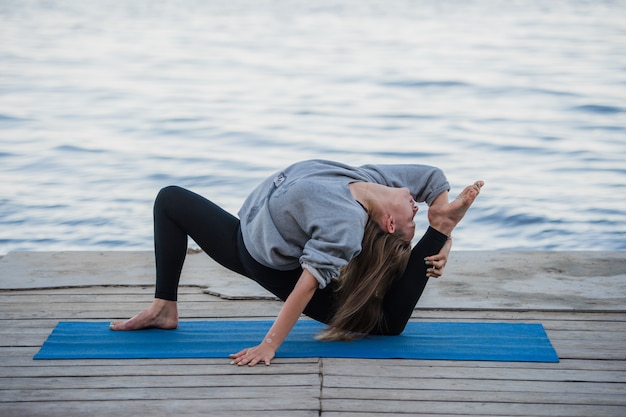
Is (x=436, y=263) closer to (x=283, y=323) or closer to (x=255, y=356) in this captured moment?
(x=283, y=323)

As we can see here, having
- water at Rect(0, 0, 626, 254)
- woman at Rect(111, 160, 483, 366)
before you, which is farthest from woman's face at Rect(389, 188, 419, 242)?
water at Rect(0, 0, 626, 254)

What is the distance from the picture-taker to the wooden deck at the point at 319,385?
2529 mm

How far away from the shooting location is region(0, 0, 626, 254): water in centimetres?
664

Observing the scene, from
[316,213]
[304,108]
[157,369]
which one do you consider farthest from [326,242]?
[304,108]

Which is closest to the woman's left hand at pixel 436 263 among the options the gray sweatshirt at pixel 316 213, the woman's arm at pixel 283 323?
the gray sweatshirt at pixel 316 213

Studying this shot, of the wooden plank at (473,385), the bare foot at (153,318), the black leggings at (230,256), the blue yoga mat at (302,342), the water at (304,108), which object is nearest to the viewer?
the wooden plank at (473,385)

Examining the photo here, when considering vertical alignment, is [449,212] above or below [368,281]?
above

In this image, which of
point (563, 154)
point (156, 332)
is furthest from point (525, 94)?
point (156, 332)

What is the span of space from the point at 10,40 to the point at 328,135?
25.6 feet

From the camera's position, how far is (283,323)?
2797 millimetres

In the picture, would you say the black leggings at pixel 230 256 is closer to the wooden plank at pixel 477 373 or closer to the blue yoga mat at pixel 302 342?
the blue yoga mat at pixel 302 342

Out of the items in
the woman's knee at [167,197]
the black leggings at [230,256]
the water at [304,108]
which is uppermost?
the woman's knee at [167,197]

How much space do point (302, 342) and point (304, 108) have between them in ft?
26.2

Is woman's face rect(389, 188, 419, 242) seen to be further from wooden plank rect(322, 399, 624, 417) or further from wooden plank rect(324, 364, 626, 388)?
wooden plank rect(322, 399, 624, 417)
